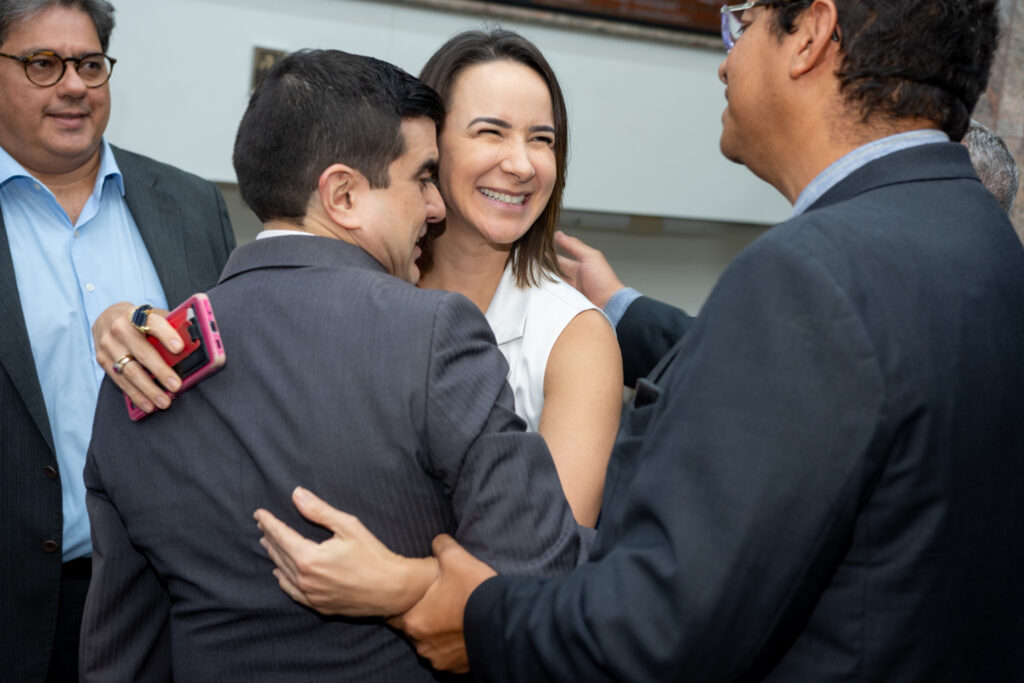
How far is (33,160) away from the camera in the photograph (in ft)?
7.62

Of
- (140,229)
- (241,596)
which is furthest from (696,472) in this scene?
(140,229)

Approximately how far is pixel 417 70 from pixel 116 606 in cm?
287

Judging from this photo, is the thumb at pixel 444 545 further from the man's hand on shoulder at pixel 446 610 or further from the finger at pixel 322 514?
the finger at pixel 322 514

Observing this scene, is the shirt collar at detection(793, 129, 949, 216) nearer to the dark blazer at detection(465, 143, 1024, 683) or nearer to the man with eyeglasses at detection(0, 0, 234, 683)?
the dark blazer at detection(465, 143, 1024, 683)

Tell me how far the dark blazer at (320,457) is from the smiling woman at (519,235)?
0.61 m

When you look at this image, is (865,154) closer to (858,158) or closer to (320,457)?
(858,158)

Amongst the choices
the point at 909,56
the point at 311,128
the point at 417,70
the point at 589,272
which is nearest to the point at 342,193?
the point at 311,128

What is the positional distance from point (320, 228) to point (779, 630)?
34.4 inches

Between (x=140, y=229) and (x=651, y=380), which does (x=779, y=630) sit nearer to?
(x=651, y=380)

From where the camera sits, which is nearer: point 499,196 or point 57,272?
point 499,196

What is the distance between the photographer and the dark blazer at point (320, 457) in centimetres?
118

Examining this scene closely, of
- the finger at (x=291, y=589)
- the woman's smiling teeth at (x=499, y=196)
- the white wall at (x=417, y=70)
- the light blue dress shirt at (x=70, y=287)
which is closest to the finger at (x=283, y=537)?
the finger at (x=291, y=589)

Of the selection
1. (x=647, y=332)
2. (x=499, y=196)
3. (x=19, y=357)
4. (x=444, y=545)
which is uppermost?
(x=499, y=196)

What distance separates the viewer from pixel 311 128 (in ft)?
4.51
